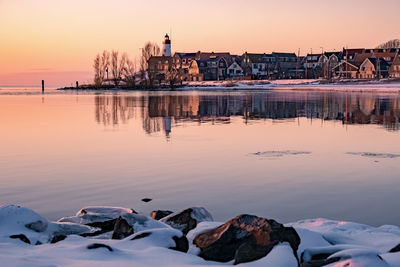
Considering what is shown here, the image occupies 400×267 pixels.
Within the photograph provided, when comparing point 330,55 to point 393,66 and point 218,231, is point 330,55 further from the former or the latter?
point 218,231

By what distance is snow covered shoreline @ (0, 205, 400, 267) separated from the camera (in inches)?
195

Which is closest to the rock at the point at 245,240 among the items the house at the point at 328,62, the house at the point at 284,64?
the house at the point at 328,62

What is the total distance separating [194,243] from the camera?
5789mm

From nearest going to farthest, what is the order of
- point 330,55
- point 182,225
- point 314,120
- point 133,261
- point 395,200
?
point 133,261 → point 182,225 → point 395,200 → point 314,120 → point 330,55

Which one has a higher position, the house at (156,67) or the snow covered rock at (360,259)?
the house at (156,67)

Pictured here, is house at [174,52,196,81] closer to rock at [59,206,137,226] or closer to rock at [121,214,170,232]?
rock at [59,206,137,226]

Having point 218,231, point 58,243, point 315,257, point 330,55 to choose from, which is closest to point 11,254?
point 58,243

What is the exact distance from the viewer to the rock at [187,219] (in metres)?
6.64

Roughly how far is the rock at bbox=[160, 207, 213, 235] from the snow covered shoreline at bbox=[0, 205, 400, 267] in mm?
15

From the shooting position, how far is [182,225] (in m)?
6.69

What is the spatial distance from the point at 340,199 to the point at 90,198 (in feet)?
15.1

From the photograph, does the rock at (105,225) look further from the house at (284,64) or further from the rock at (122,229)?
the house at (284,64)

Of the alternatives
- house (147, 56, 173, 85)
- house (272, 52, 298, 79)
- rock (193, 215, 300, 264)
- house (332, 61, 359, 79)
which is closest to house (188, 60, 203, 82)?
house (147, 56, 173, 85)

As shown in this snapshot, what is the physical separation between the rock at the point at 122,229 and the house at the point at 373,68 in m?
107
